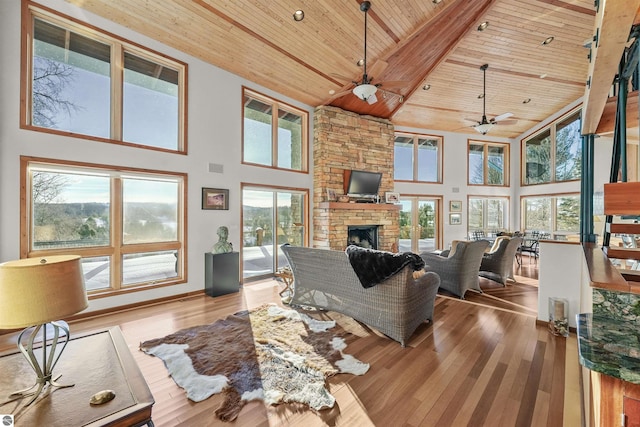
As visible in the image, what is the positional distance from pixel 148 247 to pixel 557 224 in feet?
34.4

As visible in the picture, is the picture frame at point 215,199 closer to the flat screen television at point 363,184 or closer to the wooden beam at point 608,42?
the flat screen television at point 363,184

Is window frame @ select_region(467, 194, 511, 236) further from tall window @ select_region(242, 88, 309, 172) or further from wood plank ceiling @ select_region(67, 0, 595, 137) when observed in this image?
tall window @ select_region(242, 88, 309, 172)

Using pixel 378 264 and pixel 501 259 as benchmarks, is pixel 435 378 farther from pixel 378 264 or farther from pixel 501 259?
pixel 501 259

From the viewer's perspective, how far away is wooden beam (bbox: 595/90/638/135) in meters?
2.08

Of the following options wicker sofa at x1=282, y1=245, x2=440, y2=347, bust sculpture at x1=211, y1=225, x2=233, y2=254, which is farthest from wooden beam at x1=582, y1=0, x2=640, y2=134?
bust sculpture at x1=211, y1=225, x2=233, y2=254

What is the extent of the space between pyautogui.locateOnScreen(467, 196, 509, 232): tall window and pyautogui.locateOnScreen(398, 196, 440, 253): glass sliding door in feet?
4.28

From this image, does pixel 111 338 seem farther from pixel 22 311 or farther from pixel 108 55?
pixel 108 55

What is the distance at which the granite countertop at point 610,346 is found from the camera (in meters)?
0.78

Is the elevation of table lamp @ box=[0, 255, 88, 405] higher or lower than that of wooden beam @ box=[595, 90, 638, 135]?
lower

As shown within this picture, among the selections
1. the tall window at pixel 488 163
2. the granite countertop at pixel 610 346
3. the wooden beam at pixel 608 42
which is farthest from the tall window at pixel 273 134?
the tall window at pixel 488 163

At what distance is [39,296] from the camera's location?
1.15 metres

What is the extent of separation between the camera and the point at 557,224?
814cm

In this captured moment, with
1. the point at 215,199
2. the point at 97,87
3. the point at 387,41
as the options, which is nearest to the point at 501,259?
the point at 387,41

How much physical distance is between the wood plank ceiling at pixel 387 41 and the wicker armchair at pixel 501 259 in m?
3.40
